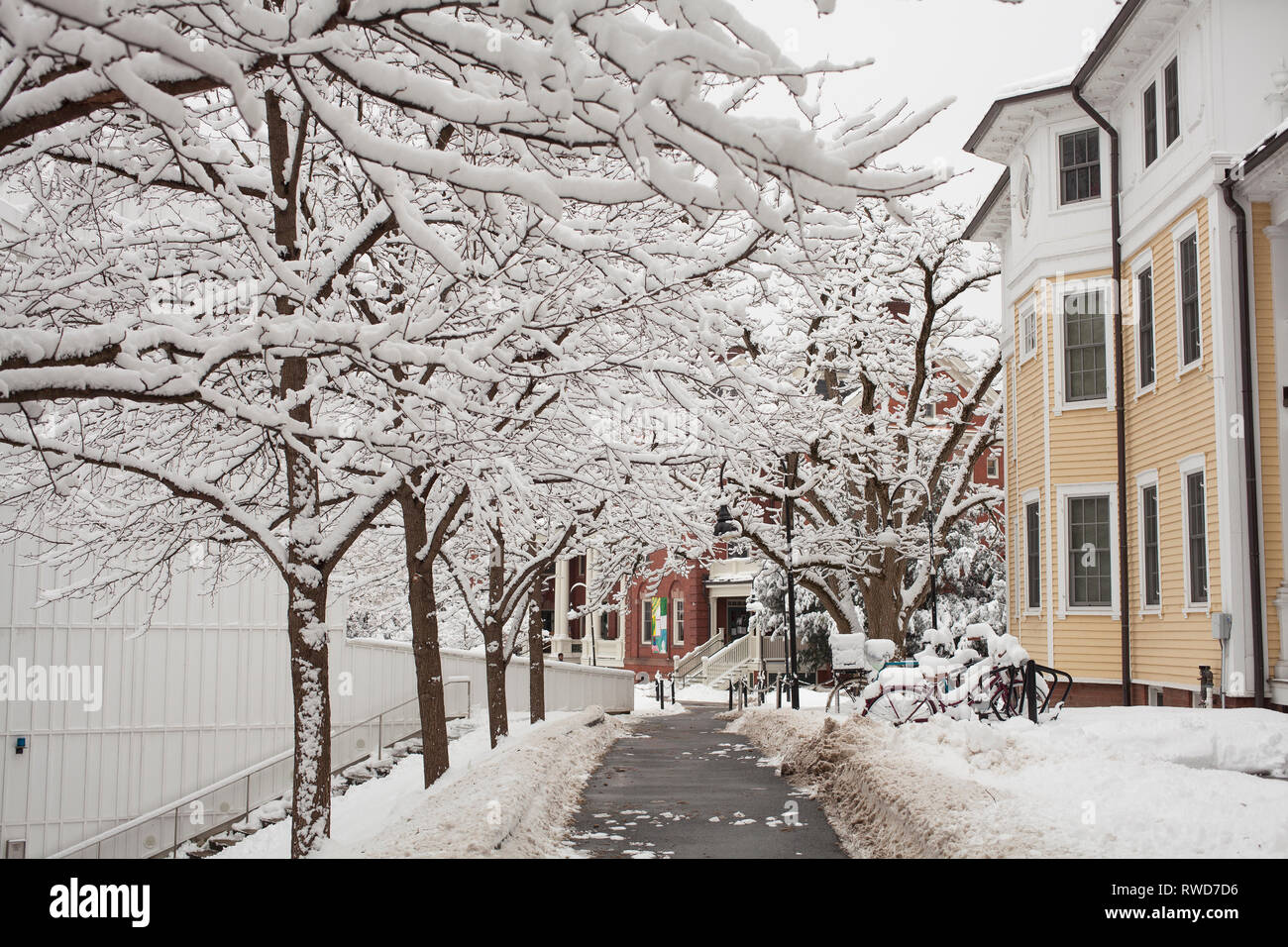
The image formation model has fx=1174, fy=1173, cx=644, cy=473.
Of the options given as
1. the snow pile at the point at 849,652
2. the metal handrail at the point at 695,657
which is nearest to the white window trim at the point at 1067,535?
the snow pile at the point at 849,652

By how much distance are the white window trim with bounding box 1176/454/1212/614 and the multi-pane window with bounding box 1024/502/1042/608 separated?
4.77m

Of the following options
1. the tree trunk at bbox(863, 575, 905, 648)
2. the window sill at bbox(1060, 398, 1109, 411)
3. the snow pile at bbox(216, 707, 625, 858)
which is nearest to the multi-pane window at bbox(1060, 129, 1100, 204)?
the window sill at bbox(1060, 398, 1109, 411)

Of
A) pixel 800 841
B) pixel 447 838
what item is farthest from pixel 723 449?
pixel 447 838

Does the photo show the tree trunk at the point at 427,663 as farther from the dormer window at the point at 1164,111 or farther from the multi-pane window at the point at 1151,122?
the multi-pane window at the point at 1151,122

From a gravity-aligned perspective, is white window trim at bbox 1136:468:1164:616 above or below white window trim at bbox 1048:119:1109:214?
below

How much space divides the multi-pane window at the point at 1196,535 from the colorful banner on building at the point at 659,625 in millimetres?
40622

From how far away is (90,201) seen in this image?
27.3 ft

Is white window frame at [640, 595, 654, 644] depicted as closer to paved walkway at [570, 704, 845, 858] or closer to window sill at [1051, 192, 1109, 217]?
window sill at [1051, 192, 1109, 217]

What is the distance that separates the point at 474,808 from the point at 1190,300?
13488mm

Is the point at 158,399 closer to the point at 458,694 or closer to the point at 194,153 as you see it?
the point at 194,153

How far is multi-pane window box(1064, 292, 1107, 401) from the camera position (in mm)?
20391

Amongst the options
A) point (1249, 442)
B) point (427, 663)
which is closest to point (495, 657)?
point (427, 663)

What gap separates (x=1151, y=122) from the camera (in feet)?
61.5
